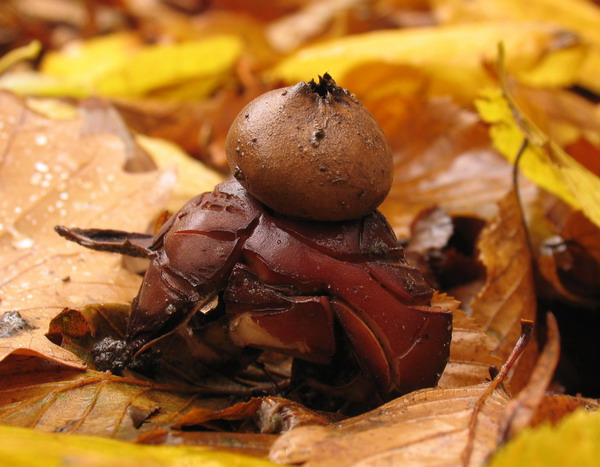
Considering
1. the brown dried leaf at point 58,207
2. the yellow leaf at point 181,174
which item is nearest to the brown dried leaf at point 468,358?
the brown dried leaf at point 58,207

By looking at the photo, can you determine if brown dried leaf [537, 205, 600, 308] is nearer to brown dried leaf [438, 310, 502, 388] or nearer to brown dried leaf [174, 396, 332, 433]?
brown dried leaf [438, 310, 502, 388]

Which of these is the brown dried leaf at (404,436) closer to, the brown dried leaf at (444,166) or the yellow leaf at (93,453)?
the yellow leaf at (93,453)

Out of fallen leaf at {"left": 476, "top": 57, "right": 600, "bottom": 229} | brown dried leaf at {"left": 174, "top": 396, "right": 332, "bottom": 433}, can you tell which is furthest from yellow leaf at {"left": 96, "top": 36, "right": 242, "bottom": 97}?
brown dried leaf at {"left": 174, "top": 396, "right": 332, "bottom": 433}

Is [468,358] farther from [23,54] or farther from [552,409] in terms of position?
[23,54]

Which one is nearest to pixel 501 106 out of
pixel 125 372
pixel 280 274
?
pixel 280 274

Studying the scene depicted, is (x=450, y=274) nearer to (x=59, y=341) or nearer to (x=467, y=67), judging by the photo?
(x=59, y=341)
